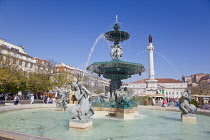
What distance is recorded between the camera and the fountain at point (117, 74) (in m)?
10.1

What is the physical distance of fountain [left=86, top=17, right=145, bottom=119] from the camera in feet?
33.3

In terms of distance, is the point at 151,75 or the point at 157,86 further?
the point at 157,86

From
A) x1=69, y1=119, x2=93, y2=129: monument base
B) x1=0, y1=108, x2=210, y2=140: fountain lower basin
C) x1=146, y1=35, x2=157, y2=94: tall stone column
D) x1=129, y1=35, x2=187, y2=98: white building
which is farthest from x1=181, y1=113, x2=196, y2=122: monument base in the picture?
x1=146, y1=35, x2=157, y2=94: tall stone column

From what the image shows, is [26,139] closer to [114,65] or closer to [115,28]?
[114,65]

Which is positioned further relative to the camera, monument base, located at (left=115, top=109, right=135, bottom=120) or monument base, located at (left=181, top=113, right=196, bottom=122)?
monument base, located at (left=115, top=109, right=135, bottom=120)

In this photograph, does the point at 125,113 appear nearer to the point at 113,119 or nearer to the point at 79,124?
the point at 113,119

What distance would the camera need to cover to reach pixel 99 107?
10.8 meters

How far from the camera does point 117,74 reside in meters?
12.4

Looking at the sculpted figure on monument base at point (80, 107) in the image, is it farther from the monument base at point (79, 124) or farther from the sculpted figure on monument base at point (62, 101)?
the sculpted figure on monument base at point (62, 101)

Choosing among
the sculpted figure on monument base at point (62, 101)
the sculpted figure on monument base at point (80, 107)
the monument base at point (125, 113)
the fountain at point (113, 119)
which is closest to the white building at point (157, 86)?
the sculpted figure on monument base at point (62, 101)

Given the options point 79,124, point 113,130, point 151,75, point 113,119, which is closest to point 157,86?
point 151,75

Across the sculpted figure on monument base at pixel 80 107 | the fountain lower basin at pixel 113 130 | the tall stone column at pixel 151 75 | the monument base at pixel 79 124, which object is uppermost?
the tall stone column at pixel 151 75

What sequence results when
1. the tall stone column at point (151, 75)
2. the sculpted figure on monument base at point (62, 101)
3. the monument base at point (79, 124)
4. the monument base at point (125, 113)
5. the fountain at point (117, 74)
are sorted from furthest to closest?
the tall stone column at point (151, 75)
the sculpted figure on monument base at point (62, 101)
the fountain at point (117, 74)
the monument base at point (125, 113)
the monument base at point (79, 124)

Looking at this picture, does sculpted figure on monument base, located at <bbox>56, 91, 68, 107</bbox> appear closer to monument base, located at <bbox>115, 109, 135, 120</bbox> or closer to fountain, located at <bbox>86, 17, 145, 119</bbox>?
fountain, located at <bbox>86, 17, 145, 119</bbox>
